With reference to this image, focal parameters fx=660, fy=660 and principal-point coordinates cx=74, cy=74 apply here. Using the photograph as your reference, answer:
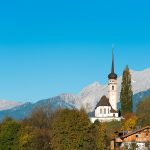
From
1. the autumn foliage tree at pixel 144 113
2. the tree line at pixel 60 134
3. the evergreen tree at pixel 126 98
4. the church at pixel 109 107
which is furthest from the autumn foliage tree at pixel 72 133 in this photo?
the church at pixel 109 107

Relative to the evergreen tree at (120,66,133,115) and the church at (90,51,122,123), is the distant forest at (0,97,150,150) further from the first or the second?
the church at (90,51,122,123)

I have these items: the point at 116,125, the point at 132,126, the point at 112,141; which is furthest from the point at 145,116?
the point at 112,141

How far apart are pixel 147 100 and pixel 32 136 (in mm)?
47940

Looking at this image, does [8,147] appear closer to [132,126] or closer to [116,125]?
[132,126]

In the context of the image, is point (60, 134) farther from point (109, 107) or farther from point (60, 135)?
point (109, 107)

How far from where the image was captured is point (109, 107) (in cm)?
16650

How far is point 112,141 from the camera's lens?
95938 millimetres

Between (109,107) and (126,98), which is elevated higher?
(109,107)

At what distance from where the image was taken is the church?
159m

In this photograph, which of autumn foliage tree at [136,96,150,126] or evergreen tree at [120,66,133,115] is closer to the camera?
autumn foliage tree at [136,96,150,126]

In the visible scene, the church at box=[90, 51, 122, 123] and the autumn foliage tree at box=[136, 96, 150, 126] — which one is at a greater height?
the church at box=[90, 51, 122, 123]

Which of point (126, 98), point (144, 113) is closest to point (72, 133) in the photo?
point (144, 113)

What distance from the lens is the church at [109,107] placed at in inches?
6255

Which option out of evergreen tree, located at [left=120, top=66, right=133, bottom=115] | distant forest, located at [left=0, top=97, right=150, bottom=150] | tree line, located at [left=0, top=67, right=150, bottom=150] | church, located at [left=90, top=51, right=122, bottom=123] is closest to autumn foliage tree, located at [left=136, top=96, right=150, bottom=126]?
tree line, located at [left=0, top=67, right=150, bottom=150]
